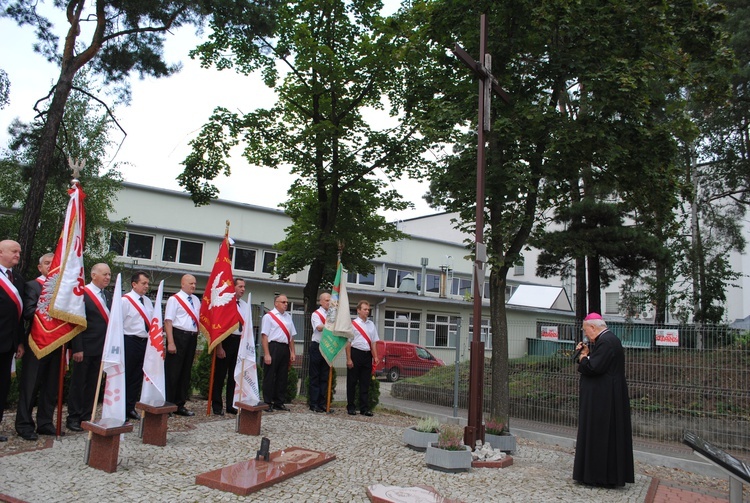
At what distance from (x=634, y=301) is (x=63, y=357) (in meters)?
19.8

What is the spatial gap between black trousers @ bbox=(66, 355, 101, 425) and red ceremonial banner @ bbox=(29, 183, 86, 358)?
63cm

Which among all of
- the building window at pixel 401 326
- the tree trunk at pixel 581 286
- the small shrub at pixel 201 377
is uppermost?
the tree trunk at pixel 581 286

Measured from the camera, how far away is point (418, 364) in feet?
77.7

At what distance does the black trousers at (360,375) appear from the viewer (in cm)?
1136

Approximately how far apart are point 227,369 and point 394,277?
26.3m

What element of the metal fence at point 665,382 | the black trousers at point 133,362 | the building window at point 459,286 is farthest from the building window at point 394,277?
the black trousers at point 133,362

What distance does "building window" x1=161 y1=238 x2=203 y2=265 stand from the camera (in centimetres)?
2814

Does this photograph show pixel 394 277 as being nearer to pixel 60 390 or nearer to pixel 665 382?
pixel 665 382

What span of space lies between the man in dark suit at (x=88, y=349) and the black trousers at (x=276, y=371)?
343cm

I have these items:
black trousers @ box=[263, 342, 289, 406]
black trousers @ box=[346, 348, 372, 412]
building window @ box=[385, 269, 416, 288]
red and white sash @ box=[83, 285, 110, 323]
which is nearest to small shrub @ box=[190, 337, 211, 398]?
black trousers @ box=[263, 342, 289, 406]


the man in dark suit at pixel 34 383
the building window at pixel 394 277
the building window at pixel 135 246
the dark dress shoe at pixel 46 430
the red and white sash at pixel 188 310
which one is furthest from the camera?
the building window at pixel 394 277

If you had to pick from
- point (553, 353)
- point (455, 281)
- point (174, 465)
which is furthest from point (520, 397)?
point (455, 281)

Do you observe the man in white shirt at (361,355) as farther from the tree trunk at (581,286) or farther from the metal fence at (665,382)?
the tree trunk at (581,286)

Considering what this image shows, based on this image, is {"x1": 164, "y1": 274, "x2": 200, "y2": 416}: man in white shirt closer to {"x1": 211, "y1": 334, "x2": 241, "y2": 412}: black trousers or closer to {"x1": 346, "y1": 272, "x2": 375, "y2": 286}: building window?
{"x1": 211, "y1": 334, "x2": 241, "y2": 412}: black trousers
